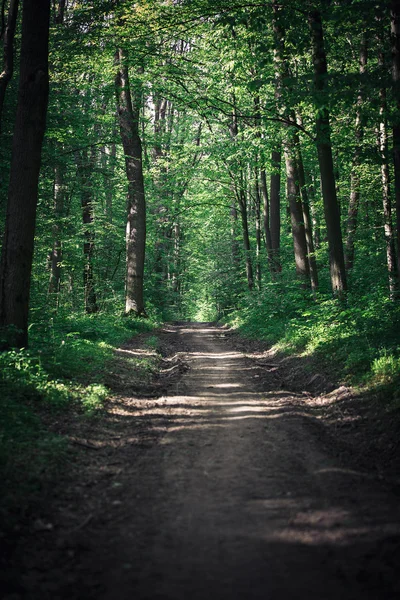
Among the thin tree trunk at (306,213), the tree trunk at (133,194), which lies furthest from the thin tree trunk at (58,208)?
the thin tree trunk at (306,213)

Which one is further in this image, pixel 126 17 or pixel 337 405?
pixel 126 17

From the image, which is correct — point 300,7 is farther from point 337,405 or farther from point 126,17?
point 337,405

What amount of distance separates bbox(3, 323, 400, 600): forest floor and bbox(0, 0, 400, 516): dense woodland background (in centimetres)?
85

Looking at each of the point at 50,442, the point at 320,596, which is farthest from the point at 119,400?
the point at 320,596

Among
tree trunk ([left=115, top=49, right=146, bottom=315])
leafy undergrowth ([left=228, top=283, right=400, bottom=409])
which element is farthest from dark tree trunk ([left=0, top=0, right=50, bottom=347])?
tree trunk ([left=115, top=49, right=146, bottom=315])

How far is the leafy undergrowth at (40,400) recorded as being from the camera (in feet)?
13.9

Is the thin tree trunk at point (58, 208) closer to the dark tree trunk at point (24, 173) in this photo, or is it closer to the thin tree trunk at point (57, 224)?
the thin tree trunk at point (57, 224)

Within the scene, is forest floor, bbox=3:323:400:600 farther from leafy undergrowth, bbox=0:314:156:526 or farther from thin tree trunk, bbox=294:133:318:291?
thin tree trunk, bbox=294:133:318:291

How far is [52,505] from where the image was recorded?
4.03 meters

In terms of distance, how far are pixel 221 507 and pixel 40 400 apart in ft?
12.7

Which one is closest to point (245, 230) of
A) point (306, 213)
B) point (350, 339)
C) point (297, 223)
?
point (297, 223)

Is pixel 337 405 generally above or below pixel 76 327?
below

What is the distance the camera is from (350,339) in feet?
30.7

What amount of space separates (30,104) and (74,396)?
597 cm
